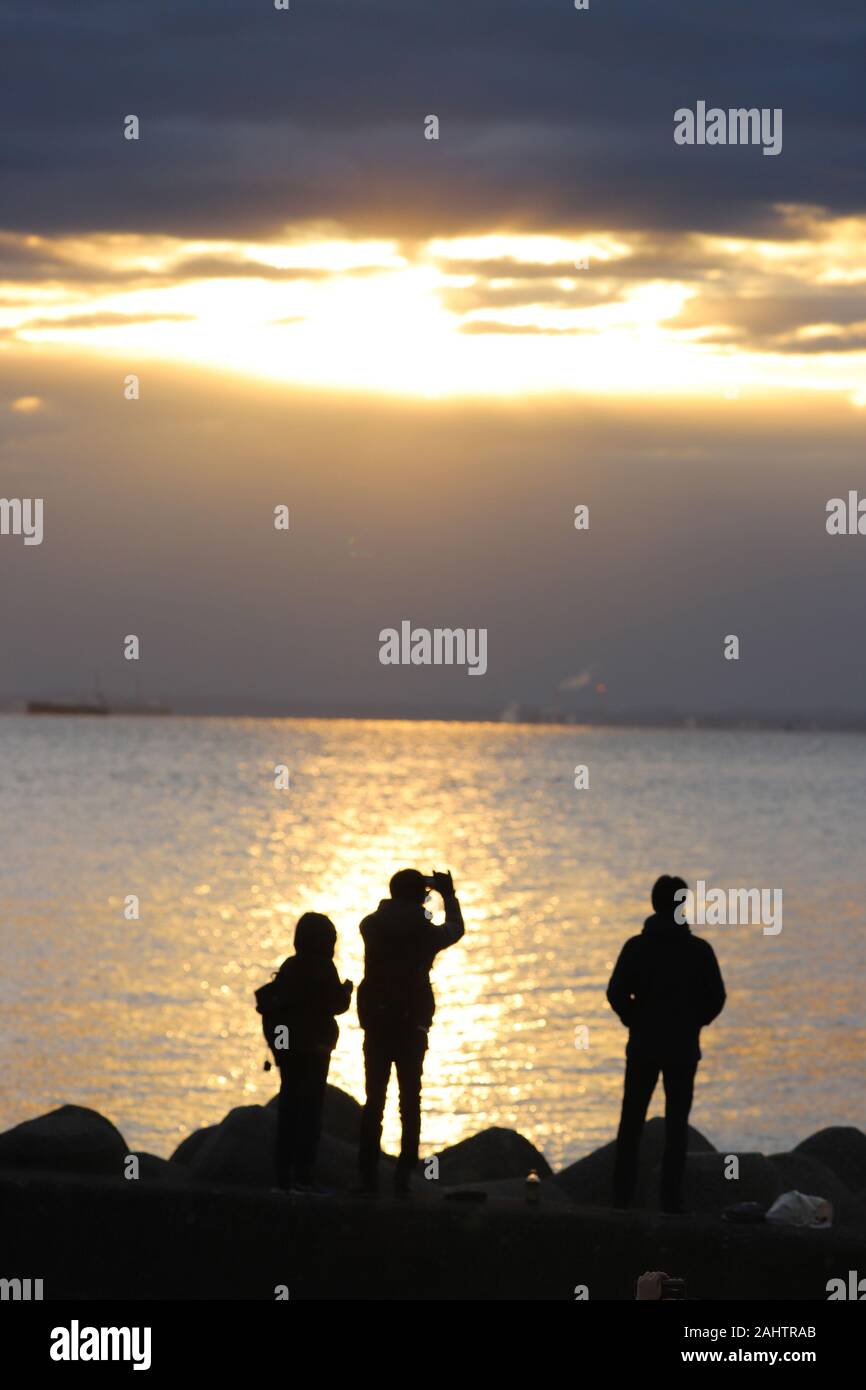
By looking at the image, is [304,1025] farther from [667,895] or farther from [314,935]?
[667,895]

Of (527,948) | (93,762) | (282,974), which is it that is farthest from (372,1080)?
(93,762)

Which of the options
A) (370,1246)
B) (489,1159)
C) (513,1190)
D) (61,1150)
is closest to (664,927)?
(513,1190)

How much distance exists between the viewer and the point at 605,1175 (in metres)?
15.4

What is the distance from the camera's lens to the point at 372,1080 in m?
12.7

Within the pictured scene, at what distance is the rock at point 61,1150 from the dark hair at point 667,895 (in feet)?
13.9

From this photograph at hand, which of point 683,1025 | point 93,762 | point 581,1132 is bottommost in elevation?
point 581,1132

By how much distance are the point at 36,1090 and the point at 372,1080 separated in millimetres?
14749

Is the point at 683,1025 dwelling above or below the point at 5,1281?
above

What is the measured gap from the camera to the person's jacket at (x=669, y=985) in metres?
12.6

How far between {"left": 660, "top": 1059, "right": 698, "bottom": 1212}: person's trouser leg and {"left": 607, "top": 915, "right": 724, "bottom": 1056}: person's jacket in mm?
141

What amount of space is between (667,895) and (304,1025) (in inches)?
91.6
